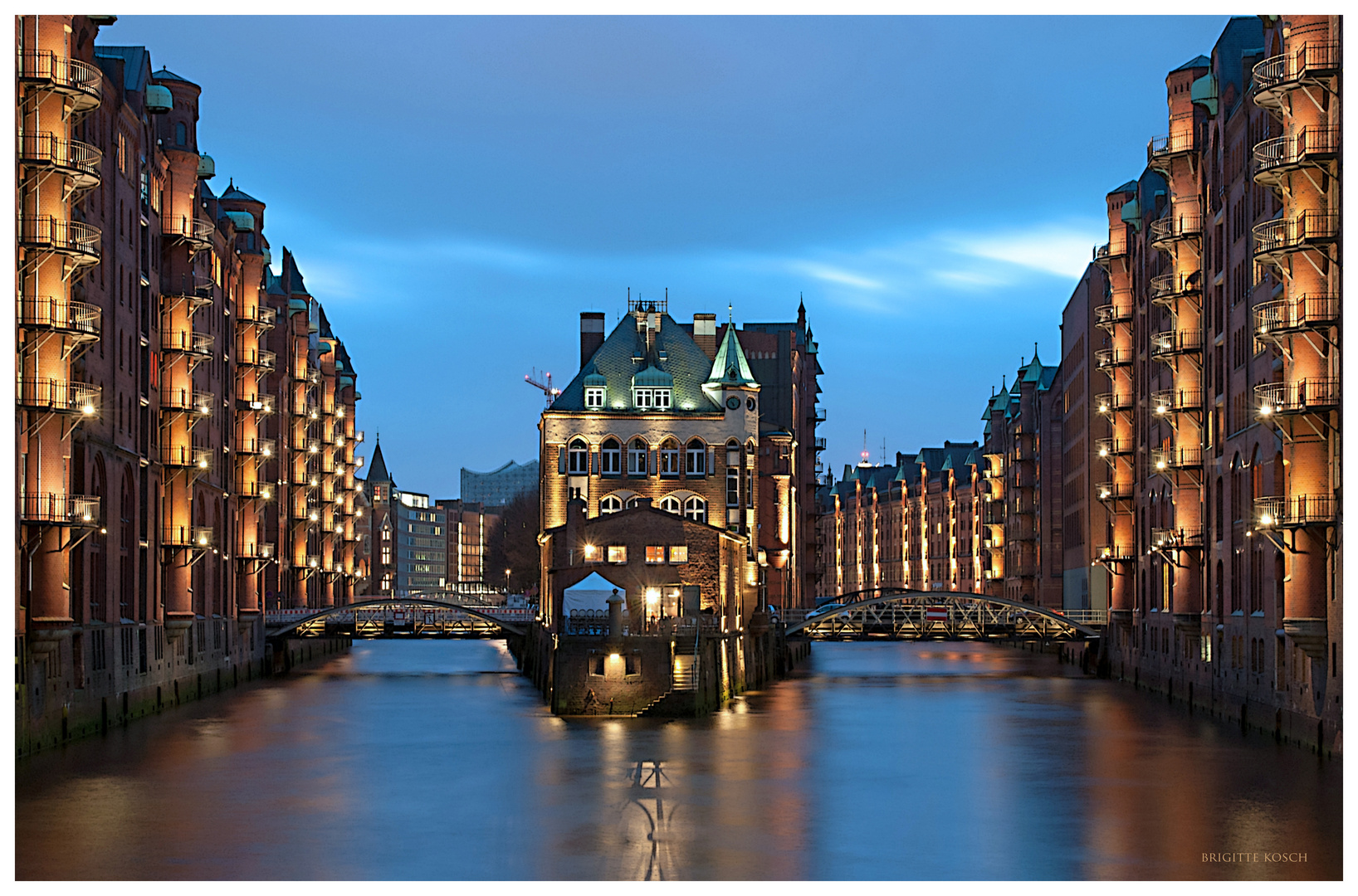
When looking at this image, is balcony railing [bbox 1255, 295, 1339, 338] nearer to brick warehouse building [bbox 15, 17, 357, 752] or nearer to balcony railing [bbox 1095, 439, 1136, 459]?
brick warehouse building [bbox 15, 17, 357, 752]

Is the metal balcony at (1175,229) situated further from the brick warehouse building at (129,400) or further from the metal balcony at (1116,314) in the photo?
the brick warehouse building at (129,400)

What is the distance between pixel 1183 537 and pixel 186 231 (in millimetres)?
44961

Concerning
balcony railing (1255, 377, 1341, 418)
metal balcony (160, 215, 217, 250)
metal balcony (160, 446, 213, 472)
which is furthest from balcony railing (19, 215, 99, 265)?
balcony railing (1255, 377, 1341, 418)

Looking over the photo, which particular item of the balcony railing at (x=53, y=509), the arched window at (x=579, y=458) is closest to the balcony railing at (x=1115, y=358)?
the arched window at (x=579, y=458)

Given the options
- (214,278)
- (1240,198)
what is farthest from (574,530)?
(1240,198)

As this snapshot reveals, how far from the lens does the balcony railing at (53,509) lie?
5666cm

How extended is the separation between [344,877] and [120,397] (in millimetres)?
37093

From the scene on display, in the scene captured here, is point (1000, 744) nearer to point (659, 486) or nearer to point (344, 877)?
point (344, 877)

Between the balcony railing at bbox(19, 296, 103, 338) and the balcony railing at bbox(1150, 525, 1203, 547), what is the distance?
147 feet

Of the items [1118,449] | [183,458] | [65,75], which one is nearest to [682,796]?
[65,75]

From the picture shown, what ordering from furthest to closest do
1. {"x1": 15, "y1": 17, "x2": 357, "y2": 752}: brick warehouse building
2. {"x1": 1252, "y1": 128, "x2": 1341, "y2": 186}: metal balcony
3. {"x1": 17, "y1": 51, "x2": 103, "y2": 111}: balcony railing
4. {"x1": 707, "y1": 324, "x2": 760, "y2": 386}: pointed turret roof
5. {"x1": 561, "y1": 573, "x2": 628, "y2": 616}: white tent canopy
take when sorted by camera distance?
1. {"x1": 707, "y1": 324, "x2": 760, "y2": 386}: pointed turret roof
2. {"x1": 561, "y1": 573, "x2": 628, "y2": 616}: white tent canopy
3. {"x1": 15, "y1": 17, "x2": 357, "y2": 752}: brick warehouse building
4. {"x1": 17, "y1": 51, "x2": 103, "y2": 111}: balcony railing
5. {"x1": 1252, "y1": 128, "x2": 1341, "y2": 186}: metal balcony

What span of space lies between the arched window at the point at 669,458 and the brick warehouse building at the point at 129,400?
24.7 m

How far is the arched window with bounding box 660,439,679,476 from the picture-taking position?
122562 mm

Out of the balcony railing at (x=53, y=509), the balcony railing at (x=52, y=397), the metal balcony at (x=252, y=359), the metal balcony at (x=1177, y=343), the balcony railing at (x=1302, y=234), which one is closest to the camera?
the balcony railing at (x=1302, y=234)
